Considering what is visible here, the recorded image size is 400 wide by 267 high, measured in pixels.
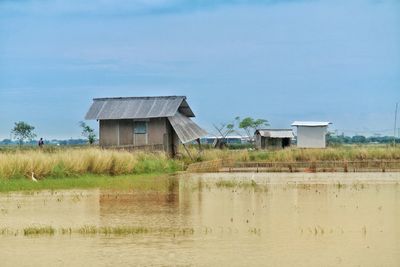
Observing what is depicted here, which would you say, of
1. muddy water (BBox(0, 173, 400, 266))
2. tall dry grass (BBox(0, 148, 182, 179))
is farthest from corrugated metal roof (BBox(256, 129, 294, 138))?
muddy water (BBox(0, 173, 400, 266))

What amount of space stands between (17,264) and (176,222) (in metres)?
4.34

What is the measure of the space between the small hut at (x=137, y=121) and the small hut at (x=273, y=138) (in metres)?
20.1

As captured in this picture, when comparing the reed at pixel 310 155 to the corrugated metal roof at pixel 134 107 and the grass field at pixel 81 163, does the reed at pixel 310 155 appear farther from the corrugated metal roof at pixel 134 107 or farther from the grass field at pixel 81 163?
the corrugated metal roof at pixel 134 107

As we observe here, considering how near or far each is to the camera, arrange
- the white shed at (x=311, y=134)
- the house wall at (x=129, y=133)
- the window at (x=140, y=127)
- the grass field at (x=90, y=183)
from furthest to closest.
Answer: the white shed at (x=311, y=134) → the window at (x=140, y=127) → the house wall at (x=129, y=133) → the grass field at (x=90, y=183)

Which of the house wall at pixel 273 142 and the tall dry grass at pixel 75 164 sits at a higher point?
the house wall at pixel 273 142

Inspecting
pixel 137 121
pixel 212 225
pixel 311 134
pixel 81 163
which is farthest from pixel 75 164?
pixel 311 134

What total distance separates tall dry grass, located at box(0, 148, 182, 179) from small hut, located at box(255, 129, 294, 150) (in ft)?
84.4

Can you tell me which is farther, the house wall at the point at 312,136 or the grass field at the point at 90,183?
the house wall at the point at 312,136

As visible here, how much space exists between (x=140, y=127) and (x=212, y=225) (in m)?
21.2

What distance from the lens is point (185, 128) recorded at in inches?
1394

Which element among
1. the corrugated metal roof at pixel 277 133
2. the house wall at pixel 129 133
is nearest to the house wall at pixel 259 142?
the corrugated metal roof at pixel 277 133

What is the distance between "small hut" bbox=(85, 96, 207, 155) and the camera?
33.8 meters

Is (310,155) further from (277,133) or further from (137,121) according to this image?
(277,133)

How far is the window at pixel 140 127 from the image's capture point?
34.3m
